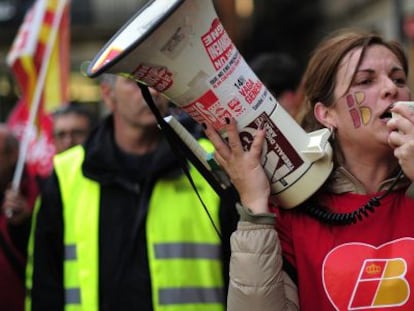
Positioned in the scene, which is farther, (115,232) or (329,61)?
(115,232)

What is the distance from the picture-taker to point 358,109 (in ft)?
7.43

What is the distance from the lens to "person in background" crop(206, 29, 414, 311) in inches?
82.7

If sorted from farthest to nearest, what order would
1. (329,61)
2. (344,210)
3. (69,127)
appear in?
(69,127) → (329,61) → (344,210)

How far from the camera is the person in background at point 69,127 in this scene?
5.19m

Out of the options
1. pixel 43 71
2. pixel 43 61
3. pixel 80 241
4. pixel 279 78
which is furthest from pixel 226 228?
pixel 43 61

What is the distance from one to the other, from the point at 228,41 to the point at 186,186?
3.25 feet

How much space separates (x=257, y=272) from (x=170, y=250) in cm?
86

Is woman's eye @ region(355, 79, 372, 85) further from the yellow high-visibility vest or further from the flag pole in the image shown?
the flag pole

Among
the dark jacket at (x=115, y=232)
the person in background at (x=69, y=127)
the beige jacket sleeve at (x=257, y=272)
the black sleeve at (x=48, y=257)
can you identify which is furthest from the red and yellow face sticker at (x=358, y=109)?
the person in background at (x=69, y=127)

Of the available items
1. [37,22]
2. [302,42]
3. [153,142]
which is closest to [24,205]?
[153,142]

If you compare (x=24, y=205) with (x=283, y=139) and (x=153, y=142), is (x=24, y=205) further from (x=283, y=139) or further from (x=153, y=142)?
(x=283, y=139)

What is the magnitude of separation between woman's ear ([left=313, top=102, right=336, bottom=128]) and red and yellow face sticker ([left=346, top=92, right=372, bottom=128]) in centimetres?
9

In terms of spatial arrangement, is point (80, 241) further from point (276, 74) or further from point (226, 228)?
point (276, 74)

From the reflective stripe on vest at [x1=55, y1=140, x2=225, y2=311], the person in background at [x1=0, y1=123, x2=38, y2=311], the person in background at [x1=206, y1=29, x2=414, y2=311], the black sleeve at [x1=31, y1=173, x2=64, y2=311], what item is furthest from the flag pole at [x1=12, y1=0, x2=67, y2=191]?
the person in background at [x1=206, y1=29, x2=414, y2=311]
